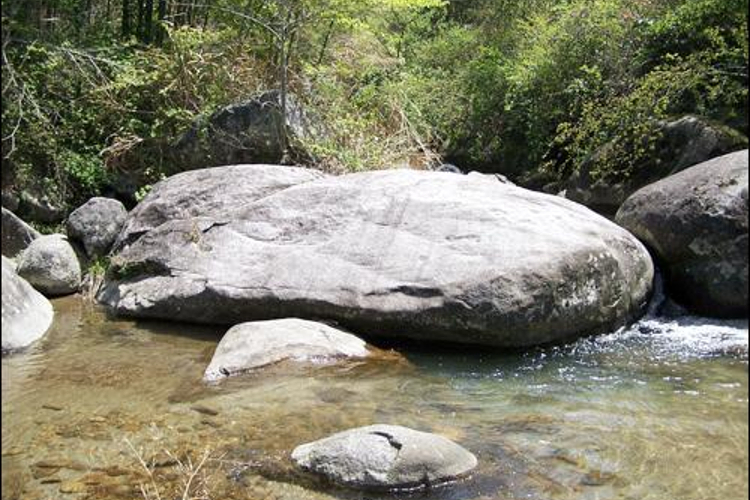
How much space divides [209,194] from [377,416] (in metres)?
4.40

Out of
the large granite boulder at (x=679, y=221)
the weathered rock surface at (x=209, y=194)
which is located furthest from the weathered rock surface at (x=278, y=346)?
the large granite boulder at (x=679, y=221)

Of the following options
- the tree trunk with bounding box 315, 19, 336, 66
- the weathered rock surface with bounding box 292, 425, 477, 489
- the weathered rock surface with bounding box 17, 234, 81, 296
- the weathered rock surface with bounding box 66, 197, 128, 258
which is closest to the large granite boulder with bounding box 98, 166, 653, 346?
the weathered rock surface with bounding box 17, 234, 81, 296

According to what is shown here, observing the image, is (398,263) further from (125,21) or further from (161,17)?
(125,21)

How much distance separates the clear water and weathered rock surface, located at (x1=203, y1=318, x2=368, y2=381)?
0.18 meters

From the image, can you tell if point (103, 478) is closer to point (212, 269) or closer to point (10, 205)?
point (212, 269)

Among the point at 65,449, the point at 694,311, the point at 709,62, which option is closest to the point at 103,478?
the point at 65,449

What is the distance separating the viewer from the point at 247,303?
7.89 meters

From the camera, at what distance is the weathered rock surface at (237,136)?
11.0m

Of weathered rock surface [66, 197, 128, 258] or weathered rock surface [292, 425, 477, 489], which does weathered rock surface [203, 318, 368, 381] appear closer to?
weathered rock surface [292, 425, 477, 489]

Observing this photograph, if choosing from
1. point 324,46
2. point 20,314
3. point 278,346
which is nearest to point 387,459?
point 278,346

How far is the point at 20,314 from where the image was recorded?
1277mm

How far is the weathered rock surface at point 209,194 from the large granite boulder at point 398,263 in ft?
0.19

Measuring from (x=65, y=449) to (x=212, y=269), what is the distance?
3.31m

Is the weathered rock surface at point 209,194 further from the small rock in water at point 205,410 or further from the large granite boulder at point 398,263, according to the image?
the small rock in water at point 205,410
